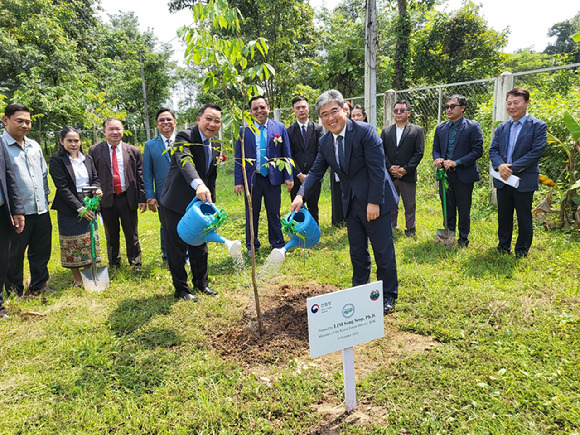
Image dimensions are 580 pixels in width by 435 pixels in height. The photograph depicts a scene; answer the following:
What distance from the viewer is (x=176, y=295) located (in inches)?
171

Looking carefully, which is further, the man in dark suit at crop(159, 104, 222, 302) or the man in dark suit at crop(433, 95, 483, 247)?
the man in dark suit at crop(433, 95, 483, 247)

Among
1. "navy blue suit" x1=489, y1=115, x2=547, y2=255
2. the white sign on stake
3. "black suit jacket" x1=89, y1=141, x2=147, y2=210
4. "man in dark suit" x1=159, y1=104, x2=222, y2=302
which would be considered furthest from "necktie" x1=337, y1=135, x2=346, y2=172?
"black suit jacket" x1=89, y1=141, x2=147, y2=210

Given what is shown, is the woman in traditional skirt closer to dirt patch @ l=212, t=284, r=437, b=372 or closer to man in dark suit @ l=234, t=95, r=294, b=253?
man in dark suit @ l=234, t=95, r=294, b=253

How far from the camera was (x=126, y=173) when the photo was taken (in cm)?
529

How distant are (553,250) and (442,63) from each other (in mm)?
12343

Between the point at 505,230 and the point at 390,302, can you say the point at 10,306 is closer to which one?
the point at 390,302

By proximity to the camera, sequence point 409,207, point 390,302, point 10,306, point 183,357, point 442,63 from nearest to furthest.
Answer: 1. point 183,357
2. point 390,302
3. point 10,306
4. point 409,207
5. point 442,63

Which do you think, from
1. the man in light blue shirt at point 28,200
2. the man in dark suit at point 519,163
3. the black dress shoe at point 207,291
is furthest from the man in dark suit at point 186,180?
the man in dark suit at point 519,163

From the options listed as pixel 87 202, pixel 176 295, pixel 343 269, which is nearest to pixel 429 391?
pixel 343 269

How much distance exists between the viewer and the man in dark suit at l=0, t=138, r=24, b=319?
3932mm

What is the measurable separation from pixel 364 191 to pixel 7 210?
12.1 ft

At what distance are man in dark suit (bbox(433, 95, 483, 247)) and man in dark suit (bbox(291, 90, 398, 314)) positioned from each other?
2.09m

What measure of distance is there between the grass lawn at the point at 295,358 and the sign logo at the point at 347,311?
710mm

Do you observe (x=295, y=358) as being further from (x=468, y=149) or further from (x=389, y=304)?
(x=468, y=149)
